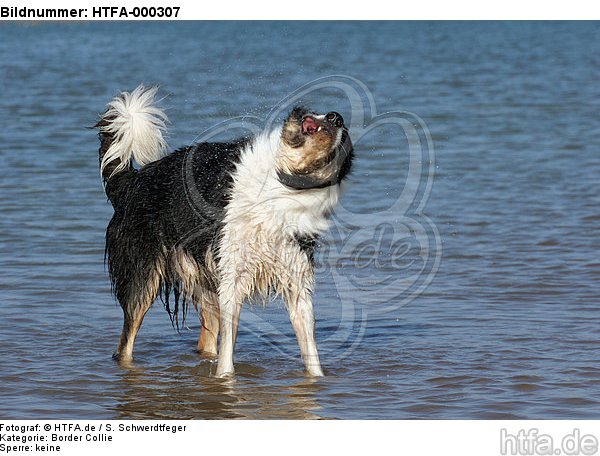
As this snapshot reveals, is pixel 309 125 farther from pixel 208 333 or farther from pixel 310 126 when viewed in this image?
pixel 208 333

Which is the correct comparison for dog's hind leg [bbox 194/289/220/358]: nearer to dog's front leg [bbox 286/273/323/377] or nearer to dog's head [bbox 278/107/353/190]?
dog's front leg [bbox 286/273/323/377]

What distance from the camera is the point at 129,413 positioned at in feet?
19.2

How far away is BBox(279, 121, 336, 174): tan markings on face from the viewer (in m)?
5.77

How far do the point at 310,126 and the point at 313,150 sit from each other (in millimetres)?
146

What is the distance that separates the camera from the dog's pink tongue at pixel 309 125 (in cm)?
573

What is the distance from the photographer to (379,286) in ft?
28.1

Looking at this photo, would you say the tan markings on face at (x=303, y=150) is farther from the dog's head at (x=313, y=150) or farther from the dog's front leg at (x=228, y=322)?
the dog's front leg at (x=228, y=322)

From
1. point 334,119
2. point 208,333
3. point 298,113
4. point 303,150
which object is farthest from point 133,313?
point 334,119

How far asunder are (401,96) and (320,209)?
585 inches

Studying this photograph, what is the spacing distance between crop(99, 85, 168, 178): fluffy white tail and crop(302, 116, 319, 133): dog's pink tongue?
1491 mm

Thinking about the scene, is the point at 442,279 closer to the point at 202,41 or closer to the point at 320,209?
the point at 320,209

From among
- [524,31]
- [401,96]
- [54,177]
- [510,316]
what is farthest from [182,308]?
[524,31]

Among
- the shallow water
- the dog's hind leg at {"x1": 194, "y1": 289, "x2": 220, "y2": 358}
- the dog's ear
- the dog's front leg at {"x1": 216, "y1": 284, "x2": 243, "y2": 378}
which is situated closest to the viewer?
the dog's ear

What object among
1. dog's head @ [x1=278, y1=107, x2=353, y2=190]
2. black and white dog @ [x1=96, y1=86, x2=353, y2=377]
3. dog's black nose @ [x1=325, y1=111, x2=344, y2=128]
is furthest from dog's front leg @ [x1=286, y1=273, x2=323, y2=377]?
dog's black nose @ [x1=325, y1=111, x2=344, y2=128]
